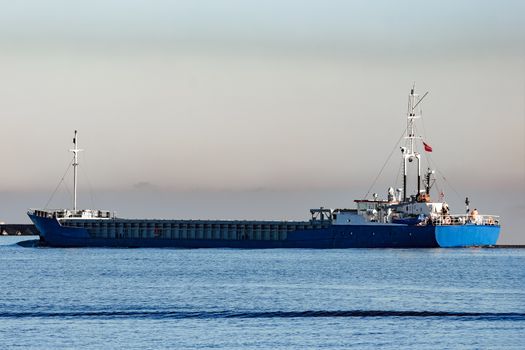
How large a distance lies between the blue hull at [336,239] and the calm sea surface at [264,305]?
20555 millimetres

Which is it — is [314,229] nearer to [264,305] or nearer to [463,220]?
[463,220]

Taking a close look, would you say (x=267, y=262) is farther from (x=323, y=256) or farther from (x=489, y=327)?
(x=489, y=327)

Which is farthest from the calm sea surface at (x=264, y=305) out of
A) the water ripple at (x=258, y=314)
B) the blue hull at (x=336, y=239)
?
the blue hull at (x=336, y=239)

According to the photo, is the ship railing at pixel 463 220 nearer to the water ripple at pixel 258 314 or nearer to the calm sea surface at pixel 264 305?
the calm sea surface at pixel 264 305

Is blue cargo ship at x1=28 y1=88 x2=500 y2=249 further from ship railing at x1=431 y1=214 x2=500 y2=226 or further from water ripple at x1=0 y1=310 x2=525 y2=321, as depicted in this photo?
water ripple at x1=0 y1=310 x2=525 y2=321

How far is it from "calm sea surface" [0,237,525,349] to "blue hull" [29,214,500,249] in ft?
67.4

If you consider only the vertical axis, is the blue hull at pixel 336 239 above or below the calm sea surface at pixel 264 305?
above

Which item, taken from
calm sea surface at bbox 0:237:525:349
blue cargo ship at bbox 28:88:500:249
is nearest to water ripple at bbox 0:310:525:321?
calm sea surface at bbox 0:237:525:349

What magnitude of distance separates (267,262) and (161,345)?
72.9 m

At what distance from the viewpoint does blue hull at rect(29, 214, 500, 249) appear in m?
156

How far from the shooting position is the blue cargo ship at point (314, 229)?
15725 centimetres

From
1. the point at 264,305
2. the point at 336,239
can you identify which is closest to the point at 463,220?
the point at 336,239

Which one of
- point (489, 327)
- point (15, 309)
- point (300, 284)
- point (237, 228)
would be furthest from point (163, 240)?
point (489, 327)

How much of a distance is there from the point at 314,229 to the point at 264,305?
3213 inches
